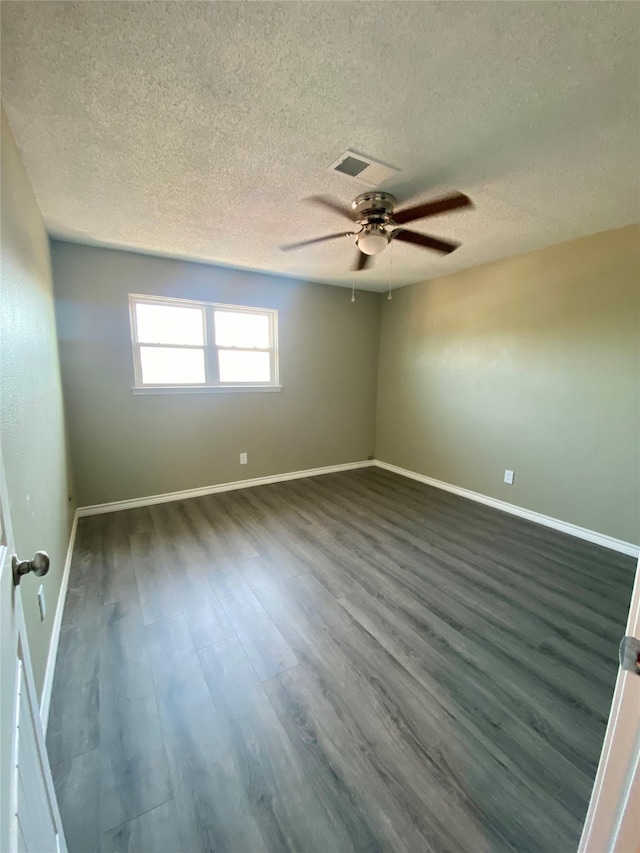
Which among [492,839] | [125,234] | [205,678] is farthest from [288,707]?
[125,234]

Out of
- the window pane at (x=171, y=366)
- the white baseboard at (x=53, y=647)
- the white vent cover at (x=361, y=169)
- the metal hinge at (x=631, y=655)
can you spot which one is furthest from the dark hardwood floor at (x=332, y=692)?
the white vent cover at (x=361, y=169)

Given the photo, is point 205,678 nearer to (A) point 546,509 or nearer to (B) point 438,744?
(B) point 438,744

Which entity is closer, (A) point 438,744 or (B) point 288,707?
(A) point 438,744

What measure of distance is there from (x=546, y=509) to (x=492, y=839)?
265cm

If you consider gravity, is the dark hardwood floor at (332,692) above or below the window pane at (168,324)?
below

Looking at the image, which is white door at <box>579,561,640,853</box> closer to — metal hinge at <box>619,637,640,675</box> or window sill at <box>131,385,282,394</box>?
metal hinge at <box>619,637,640,675</box>

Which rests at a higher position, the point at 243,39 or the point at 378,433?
the point at 243,39

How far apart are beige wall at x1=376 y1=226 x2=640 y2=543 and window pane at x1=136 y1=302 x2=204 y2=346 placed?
101 inches

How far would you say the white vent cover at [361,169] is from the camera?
1.69 metres

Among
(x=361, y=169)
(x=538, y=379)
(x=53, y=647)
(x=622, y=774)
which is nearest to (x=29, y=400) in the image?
(x=53, y=647)

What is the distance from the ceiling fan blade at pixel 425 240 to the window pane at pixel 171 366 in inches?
92.4

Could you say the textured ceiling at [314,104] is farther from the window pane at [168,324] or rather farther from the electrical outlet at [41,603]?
the electrical outlet at [41,603]

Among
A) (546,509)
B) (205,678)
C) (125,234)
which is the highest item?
(125,234)

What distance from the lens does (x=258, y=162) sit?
1.73m
